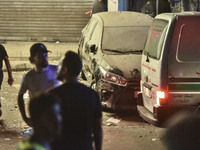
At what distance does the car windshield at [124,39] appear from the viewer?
956 centimetres

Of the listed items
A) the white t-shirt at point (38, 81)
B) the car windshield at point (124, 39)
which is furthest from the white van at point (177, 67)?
the car windshield at point (124, 39)

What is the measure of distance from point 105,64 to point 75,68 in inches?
190

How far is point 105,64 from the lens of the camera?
8969 mm

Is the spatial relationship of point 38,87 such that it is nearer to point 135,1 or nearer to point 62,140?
point 62,140

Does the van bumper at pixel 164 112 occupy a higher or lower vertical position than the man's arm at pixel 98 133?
lower

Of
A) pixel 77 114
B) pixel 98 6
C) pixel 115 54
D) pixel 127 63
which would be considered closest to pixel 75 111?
pixel 77 114

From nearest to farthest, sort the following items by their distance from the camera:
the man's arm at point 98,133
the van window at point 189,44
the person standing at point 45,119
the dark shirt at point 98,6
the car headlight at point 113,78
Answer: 1. the person standing at point 45,119
2. the man's arm at point 98,133
3. the van window at point 189,44
4. the car headlight at point 113,78
5. the dark shirt at point 98,6

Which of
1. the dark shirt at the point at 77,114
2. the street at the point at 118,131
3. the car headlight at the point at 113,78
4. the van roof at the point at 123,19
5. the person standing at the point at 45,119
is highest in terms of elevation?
the person standing at the point at 45,119

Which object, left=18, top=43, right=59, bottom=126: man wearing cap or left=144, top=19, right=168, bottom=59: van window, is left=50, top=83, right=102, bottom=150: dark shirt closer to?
left=18, top=43, right=59, bottom=126: man wearing cap

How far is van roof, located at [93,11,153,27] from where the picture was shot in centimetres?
1016

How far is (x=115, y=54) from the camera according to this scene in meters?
9.39

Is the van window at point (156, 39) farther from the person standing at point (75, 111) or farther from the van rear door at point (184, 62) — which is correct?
the person standing at point (75, 111)

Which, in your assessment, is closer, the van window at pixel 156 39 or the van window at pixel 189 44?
the van window at pixel 189 44

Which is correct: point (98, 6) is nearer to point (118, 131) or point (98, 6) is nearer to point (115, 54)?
point (115, 54)
